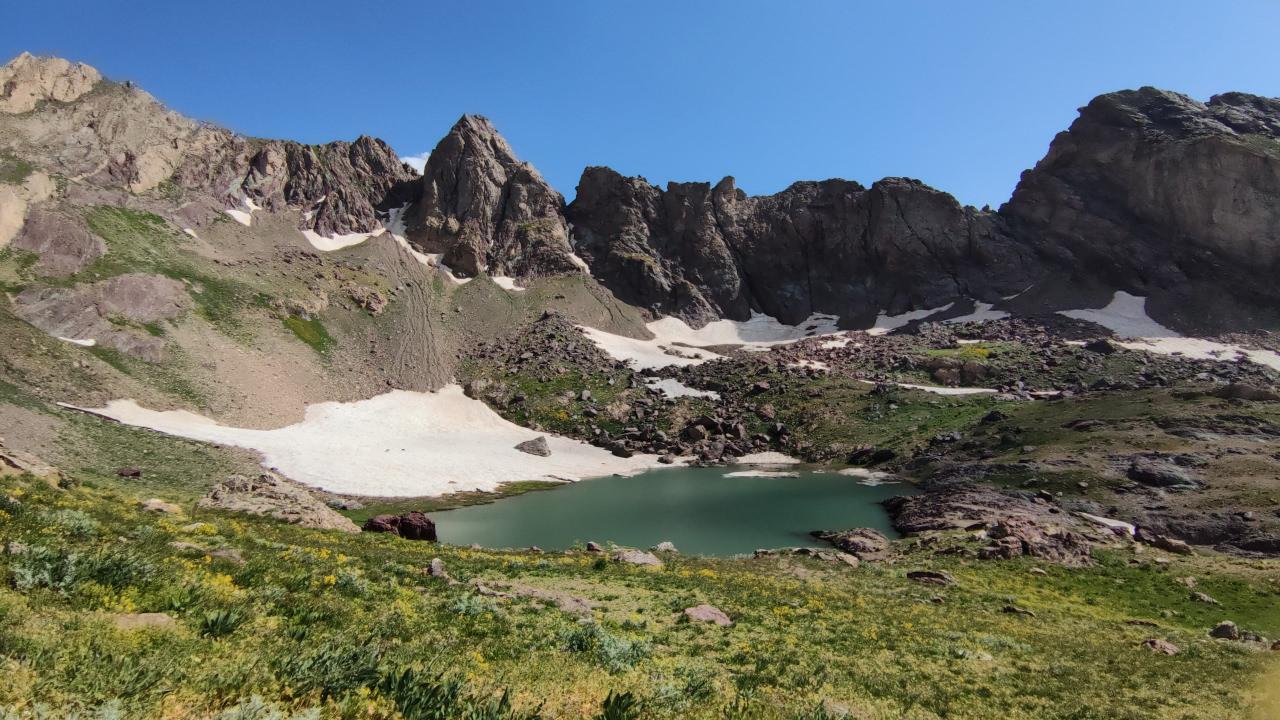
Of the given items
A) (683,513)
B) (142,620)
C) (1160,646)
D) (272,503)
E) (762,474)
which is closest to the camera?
(142,620)

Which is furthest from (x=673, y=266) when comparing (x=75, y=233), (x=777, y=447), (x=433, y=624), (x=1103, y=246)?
(x=433, y=624)

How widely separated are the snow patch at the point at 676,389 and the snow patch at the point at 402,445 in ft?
76.2

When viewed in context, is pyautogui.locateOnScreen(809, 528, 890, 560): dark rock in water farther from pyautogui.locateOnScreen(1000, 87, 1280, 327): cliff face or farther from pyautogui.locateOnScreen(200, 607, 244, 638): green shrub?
pyautogui.locateOnScreen(1000, 87, 1280, 327): cliff face

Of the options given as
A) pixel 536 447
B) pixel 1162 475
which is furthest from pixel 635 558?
pixel 536 447

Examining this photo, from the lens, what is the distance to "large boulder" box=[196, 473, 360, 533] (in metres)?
25.9

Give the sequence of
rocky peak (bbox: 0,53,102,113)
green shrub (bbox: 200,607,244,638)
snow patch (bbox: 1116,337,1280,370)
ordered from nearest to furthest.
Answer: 1. green shrub (bbox: 200,607,244,638)
2. rocky peak (bbox: 0,53,102,113)
3. snow patch (bbox: 1116,337,1280,370)

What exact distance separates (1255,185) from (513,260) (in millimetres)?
184027

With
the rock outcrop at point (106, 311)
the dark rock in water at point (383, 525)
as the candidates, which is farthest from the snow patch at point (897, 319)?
the rock outcrop at point (106, 311)

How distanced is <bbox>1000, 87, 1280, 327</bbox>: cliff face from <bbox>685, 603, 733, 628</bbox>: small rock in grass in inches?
6822

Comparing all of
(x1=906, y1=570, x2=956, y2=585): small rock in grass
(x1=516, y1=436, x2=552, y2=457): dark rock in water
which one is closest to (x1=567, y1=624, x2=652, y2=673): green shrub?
(x1=906, y1=570, x2=956, y2=585): small rock in grass

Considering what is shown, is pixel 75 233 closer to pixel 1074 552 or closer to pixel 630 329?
pixel 630 329

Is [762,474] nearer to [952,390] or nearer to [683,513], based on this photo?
[683,513]

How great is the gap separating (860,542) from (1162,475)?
110 feet

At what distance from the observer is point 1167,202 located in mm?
146000
